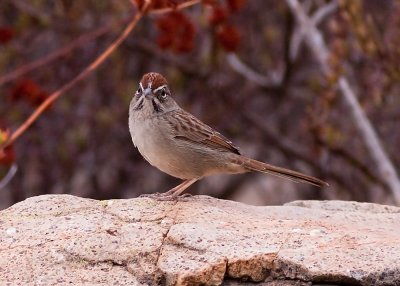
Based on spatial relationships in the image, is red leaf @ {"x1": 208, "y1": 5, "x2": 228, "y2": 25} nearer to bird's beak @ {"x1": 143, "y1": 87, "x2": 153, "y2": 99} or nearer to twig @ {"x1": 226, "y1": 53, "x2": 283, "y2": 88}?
bird's beak @ {"x1": 143, "y1": 87, "x2": 153, "y2": 99}

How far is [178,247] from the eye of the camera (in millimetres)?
4727

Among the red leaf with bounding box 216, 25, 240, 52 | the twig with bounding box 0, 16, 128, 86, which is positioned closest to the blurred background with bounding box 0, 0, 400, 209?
the red leaf with bounding box 216, 25, 240, 52

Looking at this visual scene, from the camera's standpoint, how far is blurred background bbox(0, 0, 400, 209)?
10.2m

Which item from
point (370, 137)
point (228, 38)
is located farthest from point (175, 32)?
point (370, 137)

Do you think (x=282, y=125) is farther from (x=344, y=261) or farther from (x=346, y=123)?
(x=344, y=261)

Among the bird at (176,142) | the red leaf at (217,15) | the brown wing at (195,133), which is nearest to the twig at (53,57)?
the bird at (176,142)

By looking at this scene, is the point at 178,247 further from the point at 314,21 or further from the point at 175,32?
the point at 314,21

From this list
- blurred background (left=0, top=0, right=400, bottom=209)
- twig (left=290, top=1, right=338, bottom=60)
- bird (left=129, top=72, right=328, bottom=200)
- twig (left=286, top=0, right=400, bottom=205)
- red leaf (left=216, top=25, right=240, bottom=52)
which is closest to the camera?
bird (left=129, top=72, right=328, bottom=200)

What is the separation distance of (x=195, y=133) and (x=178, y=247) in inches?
76.8

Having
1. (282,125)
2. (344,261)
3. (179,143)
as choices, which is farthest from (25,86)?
(282,125)

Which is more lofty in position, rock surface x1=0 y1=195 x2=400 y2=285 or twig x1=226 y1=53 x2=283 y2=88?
twig x1=226 y1=53 x2=283 y2=88

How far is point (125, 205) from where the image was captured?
529cm

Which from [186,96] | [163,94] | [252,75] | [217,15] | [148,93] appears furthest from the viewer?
[186,96]

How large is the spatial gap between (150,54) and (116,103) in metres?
0.75
